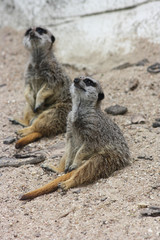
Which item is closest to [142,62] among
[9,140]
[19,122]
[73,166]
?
[19,122]

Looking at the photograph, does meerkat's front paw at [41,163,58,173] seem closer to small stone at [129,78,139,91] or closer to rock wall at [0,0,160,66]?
small stone at [129,78,139,91]

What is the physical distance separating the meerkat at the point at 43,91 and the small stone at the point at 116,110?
0.51 m

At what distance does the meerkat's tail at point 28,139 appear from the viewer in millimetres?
3793

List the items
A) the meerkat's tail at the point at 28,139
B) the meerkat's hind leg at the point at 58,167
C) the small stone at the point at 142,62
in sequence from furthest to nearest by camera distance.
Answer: the small stone at the point at 142,62 < the meerkat's tail at the point at 28,139 < the meerkat's hind leg at the point at 58,167

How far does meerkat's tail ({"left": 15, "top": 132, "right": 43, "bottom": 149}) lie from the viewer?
3793 mm

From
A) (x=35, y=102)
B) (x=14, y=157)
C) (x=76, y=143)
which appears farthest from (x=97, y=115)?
(x=35, y=102)

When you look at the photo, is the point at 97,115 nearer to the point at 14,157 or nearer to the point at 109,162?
the point at 109,162

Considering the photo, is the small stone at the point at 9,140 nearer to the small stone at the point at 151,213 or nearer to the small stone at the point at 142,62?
the small stone at the point at 151,213

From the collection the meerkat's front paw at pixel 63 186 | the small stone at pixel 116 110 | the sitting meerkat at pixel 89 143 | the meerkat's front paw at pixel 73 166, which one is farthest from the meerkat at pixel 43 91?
the meerkat's front paw at pixel 63 186

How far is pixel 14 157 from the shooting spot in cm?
354

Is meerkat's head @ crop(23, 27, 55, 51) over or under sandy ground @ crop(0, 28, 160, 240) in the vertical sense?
over

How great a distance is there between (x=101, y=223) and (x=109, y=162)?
2.57ft

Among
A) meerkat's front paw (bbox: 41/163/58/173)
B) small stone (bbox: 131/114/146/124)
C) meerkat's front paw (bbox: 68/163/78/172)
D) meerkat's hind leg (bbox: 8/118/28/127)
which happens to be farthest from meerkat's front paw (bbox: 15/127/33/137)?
meerkat's front paw (bbox: 68/163/78/172)

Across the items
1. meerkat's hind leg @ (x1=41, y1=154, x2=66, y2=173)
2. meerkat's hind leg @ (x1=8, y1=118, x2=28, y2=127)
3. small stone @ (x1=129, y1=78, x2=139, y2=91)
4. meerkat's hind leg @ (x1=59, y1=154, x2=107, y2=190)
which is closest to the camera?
meerkat's hind leg @ (x1=59, y1=154, x2=107, y2=190)
